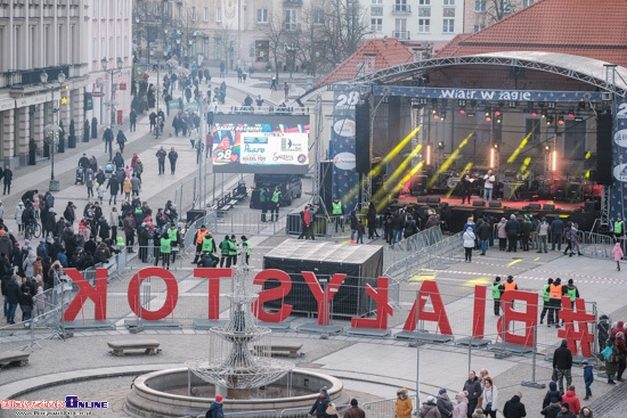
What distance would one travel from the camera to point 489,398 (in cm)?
3681

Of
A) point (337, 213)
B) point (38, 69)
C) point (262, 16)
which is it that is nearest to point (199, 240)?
point (337, 213)

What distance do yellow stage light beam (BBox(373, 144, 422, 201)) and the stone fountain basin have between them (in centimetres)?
2741

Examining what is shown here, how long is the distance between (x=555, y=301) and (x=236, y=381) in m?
11.9

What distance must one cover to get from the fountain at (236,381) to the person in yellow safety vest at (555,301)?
9.50 m

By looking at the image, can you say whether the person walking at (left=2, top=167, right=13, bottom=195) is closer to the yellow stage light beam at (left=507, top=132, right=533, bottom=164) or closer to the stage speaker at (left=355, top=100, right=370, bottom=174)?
the stage speaker at (left=355, top=100, right=370, bottom=174)

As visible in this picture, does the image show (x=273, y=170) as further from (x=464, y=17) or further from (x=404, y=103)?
(x=464, y=17)

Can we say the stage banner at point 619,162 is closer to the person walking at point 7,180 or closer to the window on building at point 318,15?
the person walking at point 7,180

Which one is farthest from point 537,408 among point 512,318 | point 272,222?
point 272,222

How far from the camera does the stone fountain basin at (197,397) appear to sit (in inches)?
1438

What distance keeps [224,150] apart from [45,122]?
1966cm

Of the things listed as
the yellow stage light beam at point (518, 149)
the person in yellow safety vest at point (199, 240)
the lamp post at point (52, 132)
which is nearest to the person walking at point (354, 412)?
the person in yellow safety vest at point (199, 240)

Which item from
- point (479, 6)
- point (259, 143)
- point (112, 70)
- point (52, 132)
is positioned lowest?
point (52, 132)

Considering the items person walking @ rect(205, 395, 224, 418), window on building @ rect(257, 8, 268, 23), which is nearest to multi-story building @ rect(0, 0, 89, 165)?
person walking @ rect(205, 395, 224, 418)

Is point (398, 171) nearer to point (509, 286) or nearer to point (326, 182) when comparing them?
point (326, 182)
